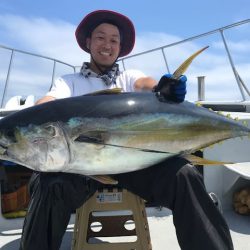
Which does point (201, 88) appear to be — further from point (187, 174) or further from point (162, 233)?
point (187, 174)

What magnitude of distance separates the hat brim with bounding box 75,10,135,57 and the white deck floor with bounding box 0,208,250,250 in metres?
1.29

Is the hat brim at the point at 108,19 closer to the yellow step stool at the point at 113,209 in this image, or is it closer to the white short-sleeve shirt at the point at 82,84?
the white short-sleeve shirt at the point at 82,84

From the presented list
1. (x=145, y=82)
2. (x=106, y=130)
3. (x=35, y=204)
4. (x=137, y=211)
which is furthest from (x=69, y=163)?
(x=145, y=82)

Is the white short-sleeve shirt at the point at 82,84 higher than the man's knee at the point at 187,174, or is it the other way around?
the white short-sleeve shirt at the point at 82,84

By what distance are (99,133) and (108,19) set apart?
1.16 meters

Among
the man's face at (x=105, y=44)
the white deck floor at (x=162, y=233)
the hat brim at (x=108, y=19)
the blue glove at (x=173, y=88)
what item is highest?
the hat brim at (x=108, y=19)

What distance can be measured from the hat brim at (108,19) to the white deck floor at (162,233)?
1288 millimetres

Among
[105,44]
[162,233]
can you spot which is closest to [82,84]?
[105,44]

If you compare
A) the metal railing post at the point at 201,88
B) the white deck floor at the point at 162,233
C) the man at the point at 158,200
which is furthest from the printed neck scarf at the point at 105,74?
the metal railing post at the point at 201,88

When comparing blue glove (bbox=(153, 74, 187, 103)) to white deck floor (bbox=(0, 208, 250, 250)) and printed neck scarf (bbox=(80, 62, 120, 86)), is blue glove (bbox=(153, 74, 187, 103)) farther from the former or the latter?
white deck floor (bbox=(0, 208, 250, 250))

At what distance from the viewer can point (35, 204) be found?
5.98ft

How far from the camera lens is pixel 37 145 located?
1653mm

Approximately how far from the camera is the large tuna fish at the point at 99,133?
165cm

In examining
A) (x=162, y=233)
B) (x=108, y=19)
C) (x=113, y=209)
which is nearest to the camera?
(x=113, y=209)
